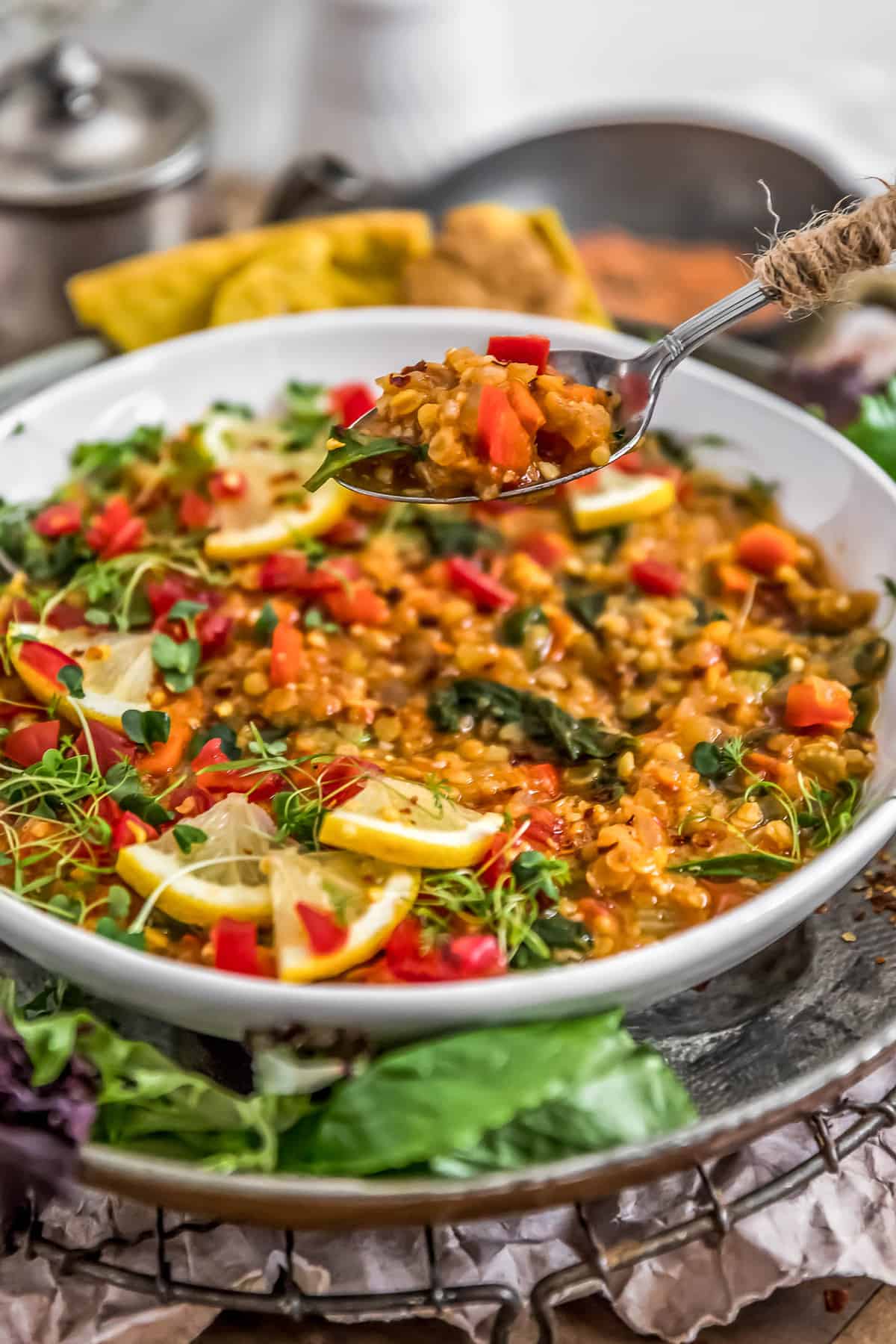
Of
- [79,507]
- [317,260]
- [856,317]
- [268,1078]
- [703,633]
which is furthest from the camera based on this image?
[856,317]

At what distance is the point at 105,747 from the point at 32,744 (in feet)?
0.59

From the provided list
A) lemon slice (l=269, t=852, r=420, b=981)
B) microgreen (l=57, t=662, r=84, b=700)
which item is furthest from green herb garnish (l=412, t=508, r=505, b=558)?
lemon slice (l=269, t=852, r=420, b=981)

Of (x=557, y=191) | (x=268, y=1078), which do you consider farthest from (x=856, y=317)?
(x=268, y=1078)

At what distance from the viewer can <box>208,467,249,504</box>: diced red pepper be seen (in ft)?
13.8

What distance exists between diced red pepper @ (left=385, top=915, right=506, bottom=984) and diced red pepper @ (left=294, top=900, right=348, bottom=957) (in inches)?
5.4

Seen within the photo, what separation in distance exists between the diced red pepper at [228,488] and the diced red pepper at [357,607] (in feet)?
1.73

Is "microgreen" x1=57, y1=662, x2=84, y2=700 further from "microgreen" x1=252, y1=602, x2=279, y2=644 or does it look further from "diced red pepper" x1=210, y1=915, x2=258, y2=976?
"diced red pepper" x1=210, y1=915, x2=258, y2=976

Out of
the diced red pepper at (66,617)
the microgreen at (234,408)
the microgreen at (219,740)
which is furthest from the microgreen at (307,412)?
the microgreen at (219,740)

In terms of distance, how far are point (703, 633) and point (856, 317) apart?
7.31 feet

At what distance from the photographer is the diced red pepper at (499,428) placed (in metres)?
3.30

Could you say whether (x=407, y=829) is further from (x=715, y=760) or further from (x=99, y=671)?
(x=99, y=671)

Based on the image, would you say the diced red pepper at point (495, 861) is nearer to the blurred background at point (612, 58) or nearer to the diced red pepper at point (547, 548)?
the diced red pepper at point (547, 548)

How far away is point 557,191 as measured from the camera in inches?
247

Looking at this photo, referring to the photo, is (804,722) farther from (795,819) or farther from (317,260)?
(317,260)
